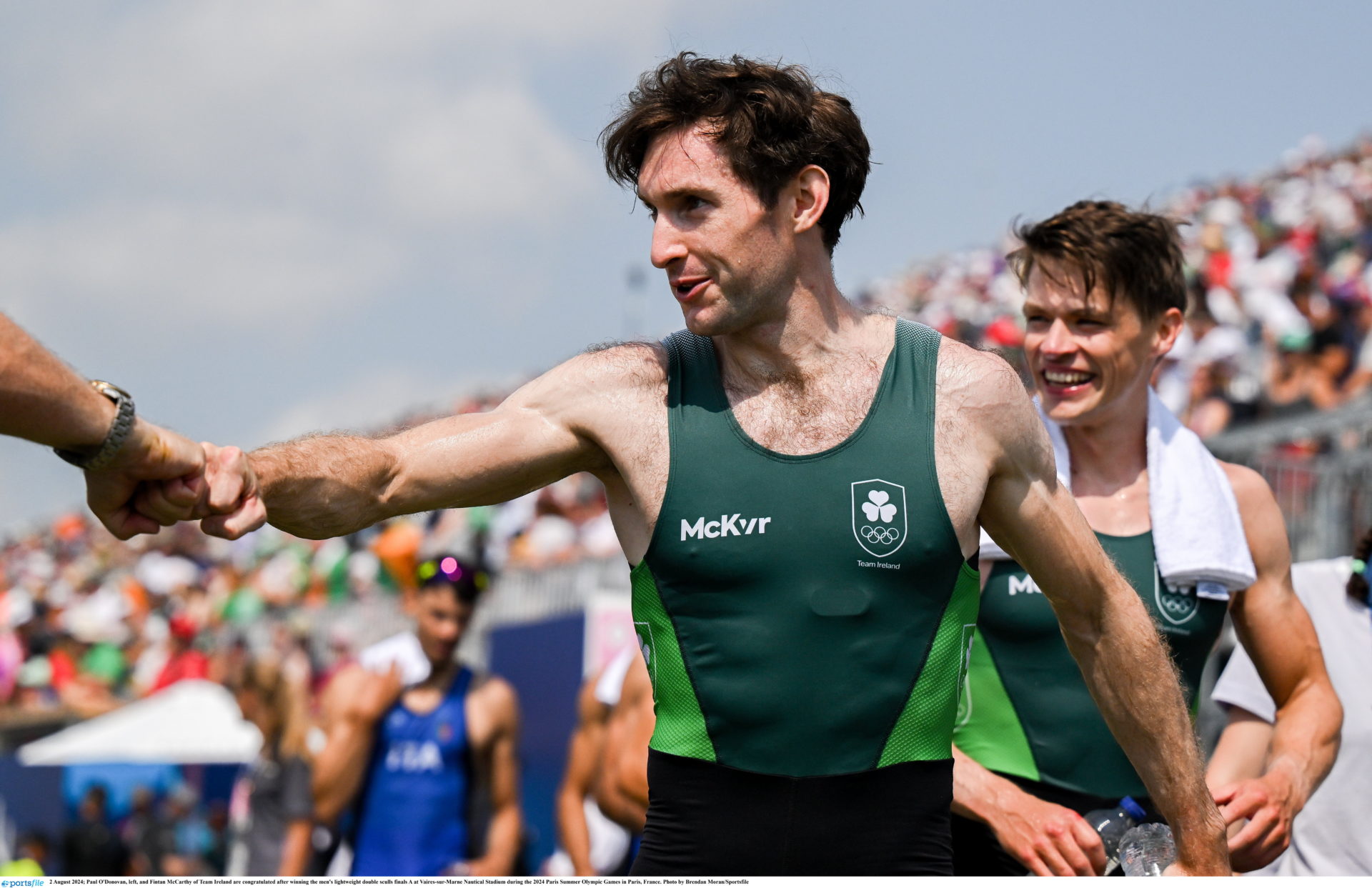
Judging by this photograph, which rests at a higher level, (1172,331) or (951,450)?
(1172,331)

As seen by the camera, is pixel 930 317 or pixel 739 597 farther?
pixel 930 317

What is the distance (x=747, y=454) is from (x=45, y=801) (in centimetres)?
1386

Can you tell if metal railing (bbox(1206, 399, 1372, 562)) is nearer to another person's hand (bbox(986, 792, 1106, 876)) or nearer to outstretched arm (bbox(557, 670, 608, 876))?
outstretched arm (bbox(557, 670, 608, 876))

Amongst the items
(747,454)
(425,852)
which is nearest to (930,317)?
(425,852)

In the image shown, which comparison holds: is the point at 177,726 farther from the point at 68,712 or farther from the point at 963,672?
the point at 963,672

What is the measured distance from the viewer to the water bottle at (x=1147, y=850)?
3719 millimetres

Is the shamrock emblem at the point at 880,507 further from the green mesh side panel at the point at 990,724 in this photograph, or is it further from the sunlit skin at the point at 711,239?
the green mesh side panel at the point at 990,724

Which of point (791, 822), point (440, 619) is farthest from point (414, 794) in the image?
point (791, 822)

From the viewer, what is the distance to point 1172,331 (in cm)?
468

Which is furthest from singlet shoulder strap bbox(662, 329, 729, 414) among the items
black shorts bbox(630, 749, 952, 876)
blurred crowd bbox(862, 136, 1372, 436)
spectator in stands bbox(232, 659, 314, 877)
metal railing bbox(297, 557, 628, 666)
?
metal railing bbox(297, 557, 628, 666)

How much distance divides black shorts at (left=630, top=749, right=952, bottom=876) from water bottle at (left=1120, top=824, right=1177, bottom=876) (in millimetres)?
837

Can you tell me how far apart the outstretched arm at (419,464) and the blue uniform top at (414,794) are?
13.8ft

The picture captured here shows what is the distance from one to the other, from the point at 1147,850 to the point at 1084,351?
1.47 m

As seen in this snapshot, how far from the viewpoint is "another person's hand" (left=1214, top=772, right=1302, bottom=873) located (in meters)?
3.87
